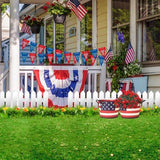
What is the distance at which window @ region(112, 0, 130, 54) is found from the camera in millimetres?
10305

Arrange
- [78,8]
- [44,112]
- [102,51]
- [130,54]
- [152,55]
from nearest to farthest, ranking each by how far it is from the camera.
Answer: [44,112]
[152,55]
[130,54]
[78,8]
[102,51]

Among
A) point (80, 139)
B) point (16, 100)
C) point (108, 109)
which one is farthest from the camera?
point (16, 100)

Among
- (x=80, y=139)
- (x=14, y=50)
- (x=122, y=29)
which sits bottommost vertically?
(x=80, y=139)

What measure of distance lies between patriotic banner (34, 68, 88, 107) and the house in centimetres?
166

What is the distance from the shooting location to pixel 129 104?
24.2ft

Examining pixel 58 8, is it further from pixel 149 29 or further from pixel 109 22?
pixel 149 29

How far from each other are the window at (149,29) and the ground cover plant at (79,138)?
2.07 metres

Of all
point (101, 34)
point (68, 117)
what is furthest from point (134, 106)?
point (101, 34)

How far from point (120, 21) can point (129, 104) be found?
12.9 feet

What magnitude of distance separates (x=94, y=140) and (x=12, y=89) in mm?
4014

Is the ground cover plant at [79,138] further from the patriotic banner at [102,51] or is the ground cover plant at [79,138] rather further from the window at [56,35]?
the window at [56,35]

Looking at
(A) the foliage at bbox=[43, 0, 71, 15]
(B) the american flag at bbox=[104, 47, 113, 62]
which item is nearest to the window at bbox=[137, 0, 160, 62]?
(B) the american flag at bbox=[104, 47, 113, 62]

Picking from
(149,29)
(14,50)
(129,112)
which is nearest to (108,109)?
(129,112)

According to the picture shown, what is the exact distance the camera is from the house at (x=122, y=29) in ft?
30.2
